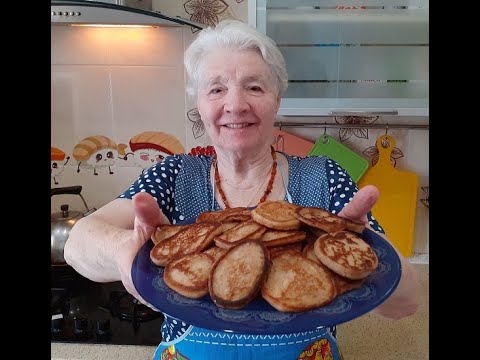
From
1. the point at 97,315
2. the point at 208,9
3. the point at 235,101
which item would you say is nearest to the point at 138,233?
the point at 235,101

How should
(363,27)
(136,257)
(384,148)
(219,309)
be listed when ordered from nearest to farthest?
1. (219,309)
2. (136,257)
3. (363,27)
4. (384,148)

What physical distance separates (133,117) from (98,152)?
0.23m

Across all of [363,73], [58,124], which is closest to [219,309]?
[363,73]

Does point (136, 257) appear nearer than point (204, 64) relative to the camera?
Yes

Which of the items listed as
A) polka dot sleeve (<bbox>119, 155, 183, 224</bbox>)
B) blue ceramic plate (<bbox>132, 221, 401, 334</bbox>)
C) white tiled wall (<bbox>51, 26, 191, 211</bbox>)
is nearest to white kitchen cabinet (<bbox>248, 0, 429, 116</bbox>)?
white tiled wall (<bbox>51, 26, 191, 211</bbox>)

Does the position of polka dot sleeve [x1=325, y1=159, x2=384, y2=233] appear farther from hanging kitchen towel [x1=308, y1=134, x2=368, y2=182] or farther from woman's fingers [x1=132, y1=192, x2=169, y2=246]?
hanging kitchen towel [x1=308, y1=134, x2=368, y2=182]

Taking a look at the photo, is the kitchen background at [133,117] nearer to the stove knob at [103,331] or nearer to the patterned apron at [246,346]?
the stove knob at [103,331]

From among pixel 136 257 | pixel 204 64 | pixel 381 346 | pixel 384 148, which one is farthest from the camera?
pixel 384 148

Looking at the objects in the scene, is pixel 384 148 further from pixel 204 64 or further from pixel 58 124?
pixel 58 124

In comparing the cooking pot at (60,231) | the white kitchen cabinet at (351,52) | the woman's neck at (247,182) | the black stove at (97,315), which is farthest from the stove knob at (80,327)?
the white kitchen cabinet at (351,52)

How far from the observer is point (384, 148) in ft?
6.29

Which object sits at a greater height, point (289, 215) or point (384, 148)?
point (384, 148)

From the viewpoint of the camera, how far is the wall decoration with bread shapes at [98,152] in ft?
6.50
